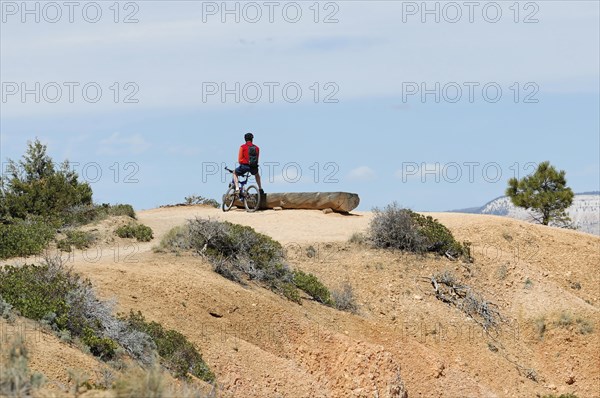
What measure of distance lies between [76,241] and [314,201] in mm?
8869

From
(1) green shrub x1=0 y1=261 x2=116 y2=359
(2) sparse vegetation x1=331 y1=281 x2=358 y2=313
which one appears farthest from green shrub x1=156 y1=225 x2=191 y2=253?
(1) green shrub x1=0 y1=261 x2=116 y2=359

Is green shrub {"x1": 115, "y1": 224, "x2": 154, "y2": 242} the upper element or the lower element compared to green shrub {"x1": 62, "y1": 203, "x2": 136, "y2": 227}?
lower

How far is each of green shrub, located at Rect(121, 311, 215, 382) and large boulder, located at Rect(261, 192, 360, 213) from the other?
1378 centimetres

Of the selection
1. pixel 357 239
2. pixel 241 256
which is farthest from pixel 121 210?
pixel 241 256

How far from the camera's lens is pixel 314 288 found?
21188mm

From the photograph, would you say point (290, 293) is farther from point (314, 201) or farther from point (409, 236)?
point (314, 201)

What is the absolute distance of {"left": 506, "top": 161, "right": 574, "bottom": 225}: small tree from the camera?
39.3m

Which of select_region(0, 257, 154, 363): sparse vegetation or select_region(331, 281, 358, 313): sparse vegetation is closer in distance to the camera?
select_region(0, 257, 154, 363): sparse vegetation

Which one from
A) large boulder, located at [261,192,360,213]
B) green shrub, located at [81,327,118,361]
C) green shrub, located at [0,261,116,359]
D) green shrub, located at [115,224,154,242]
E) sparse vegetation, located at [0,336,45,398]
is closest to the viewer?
sparse vegetation, located at [0,336,45,398]

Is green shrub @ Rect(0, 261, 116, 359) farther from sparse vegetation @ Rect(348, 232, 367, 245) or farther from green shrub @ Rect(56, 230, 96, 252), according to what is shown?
sparse vegetation @ Rect(348, 232, 367, 245)

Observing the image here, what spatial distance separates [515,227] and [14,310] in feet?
57.8

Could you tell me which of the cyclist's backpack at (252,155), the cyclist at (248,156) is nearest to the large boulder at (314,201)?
the cyclist at (248,156)

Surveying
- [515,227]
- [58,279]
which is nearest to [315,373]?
[58,279]

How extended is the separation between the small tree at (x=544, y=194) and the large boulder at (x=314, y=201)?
12488mm
